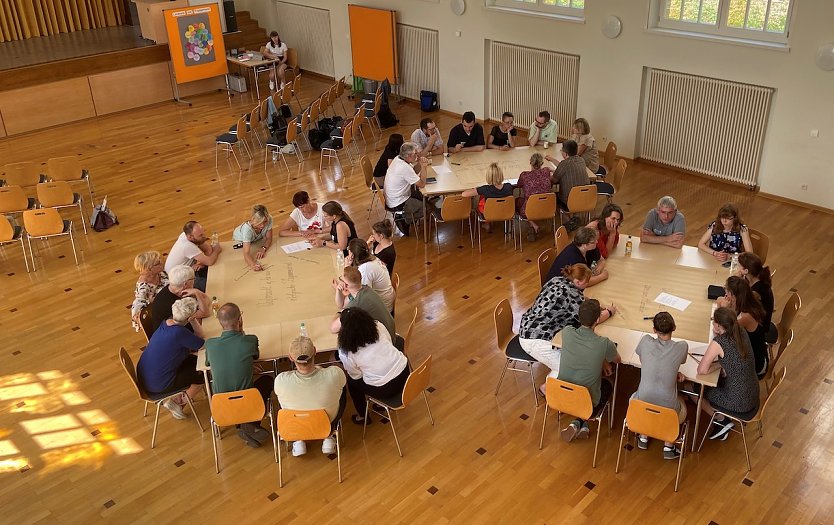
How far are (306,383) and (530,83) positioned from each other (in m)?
9.80

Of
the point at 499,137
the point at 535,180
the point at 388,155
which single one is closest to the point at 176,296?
the point at 388,155

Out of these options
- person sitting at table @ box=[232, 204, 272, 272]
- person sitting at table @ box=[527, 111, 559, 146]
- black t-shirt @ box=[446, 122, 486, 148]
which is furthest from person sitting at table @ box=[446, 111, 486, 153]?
person sitting at table @ box=[232, 204, 272, 272]

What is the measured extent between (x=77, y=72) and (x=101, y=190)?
15.6ft

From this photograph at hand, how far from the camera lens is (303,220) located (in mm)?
8469

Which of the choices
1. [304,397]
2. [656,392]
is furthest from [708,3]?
[304,397]

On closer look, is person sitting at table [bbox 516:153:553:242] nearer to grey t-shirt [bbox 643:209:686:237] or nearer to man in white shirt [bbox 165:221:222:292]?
grey t-shirt [bbox 643:209:686:237]

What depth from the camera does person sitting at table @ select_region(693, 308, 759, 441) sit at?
5809 millimetres

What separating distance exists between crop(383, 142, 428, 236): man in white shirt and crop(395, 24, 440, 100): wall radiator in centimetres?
607

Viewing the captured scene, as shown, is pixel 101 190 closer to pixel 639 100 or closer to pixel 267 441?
pixel 267 441

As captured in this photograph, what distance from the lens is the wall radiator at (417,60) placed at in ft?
51.4

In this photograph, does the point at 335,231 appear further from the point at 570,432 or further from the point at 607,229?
the point at 570,432

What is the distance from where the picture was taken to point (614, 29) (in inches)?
481

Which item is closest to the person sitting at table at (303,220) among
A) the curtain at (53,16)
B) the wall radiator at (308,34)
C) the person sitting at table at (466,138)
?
the person sitting at table at (466,138)

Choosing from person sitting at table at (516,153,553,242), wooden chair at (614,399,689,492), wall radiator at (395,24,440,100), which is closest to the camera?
wooden chair at (614,399,689,492)
